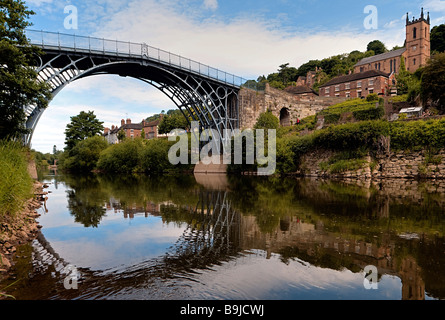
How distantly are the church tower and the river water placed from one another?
2906 inches

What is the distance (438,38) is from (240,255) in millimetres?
92605

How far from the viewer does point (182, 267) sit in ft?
19.8

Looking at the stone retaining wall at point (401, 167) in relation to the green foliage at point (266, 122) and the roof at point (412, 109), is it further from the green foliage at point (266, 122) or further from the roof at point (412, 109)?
the green foliage at point (266, 122)

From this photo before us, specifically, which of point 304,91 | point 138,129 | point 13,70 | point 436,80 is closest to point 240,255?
point 13,70

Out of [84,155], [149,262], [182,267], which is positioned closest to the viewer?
[182,267]

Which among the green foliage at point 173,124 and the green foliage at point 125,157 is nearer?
the green foliage at point 125,157

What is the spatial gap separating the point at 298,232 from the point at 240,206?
197 inches

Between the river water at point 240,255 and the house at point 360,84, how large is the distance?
56.5m

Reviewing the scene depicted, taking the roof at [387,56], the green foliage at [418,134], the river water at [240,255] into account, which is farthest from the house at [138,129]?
the river water at [240,255]

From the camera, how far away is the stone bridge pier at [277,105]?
145 ft

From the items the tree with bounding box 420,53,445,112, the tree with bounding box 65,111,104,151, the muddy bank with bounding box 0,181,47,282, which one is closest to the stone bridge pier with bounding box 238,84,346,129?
the tree with bounding box 420,53,445,112

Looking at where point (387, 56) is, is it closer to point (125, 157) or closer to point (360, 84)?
point (360, 84)
